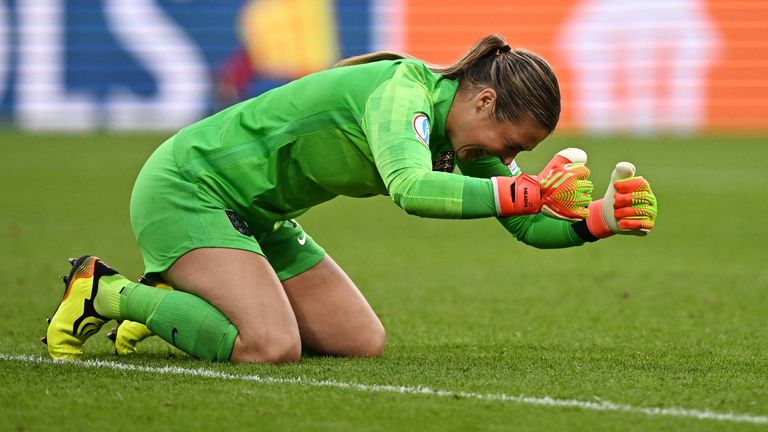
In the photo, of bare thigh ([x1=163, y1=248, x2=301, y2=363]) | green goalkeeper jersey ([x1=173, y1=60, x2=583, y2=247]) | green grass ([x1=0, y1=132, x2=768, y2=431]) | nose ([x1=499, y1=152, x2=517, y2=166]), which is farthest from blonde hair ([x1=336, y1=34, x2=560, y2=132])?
bare thigh ([x1=163, y1=248, x2=301, y2=363])

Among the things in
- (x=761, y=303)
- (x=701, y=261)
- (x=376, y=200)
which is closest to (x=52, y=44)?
(x=376, y=200)

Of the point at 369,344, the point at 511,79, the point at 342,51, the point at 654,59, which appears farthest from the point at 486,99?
the point at 342,51

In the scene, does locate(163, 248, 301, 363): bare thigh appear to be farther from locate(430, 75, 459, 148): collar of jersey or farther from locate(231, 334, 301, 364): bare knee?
locate(430, 75, 459, 148): collar of jersey

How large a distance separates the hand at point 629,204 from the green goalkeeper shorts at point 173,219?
1623 millimetres

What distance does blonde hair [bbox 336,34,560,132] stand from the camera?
5133 millimetres

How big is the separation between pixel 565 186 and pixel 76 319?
7.59ft

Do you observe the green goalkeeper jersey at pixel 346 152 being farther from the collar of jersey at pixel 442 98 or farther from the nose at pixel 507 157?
the nose at pixel 507 157

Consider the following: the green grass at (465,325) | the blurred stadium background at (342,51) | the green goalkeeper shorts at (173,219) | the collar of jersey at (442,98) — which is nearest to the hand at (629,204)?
the green grass at (465,325)

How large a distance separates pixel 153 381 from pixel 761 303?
4.30m

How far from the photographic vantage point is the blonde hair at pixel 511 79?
5.13 metres

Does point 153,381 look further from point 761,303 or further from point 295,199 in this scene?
point 761,303

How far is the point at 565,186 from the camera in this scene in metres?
4.97

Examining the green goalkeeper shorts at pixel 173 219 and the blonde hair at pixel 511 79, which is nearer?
the blonde hair at pixel 511 79

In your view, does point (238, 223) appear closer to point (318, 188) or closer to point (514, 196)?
point (318, 188)
